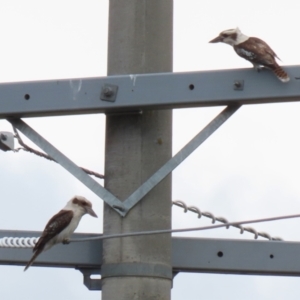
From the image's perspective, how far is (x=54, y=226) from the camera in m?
4.88

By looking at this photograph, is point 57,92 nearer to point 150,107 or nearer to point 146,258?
point 150,107

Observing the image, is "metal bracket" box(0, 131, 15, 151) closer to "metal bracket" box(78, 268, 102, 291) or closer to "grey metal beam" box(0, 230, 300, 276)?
"grey metal beam" box(0, 230, 300, 276)

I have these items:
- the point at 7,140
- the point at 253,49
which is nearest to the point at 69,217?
the point at 7,140

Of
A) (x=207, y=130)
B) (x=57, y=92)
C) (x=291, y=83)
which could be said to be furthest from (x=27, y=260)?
(x=291, y=83)

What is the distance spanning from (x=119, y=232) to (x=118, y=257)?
0.12 m

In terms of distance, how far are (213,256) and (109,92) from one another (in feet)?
3.11

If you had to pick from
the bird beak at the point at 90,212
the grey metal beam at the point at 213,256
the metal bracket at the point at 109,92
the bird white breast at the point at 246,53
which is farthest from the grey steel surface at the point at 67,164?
the bird beak at the point at 90,212

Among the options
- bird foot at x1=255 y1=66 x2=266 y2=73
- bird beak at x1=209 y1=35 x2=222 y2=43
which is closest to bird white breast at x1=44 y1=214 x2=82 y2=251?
bird foot at x1=255 y1=66 x2=266 y2=73

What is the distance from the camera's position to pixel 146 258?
379cm

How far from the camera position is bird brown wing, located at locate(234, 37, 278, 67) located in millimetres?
3978

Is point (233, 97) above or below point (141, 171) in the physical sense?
above

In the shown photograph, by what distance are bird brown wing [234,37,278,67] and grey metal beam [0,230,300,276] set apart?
89 centimetres

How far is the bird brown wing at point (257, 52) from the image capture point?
3.98 m

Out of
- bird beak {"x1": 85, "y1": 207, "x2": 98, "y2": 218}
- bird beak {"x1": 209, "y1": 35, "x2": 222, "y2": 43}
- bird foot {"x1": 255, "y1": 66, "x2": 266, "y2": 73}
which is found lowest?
bird beak {"x1": 85, "y1": 207, "x2": 98, "y2": 218}
